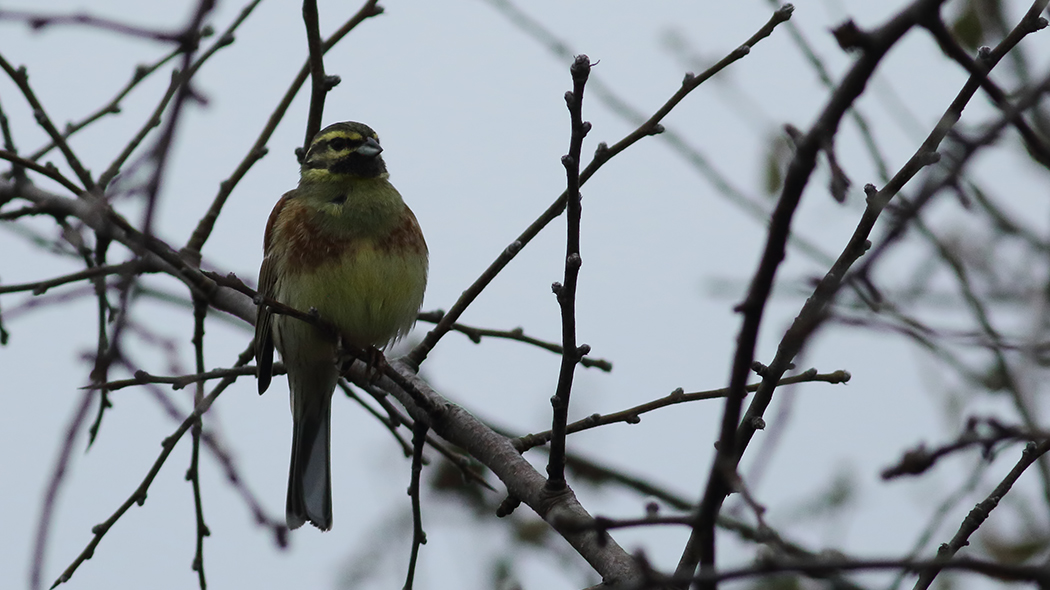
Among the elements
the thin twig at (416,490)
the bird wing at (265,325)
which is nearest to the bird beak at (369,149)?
the bird wing at (265,325)

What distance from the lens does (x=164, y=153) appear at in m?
1.74

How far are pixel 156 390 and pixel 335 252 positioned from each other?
1.58m

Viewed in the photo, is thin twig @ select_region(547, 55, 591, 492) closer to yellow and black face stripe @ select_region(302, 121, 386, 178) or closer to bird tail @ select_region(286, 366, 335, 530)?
bird tail @ select_region(286, 366, 335, 530)

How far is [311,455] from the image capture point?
6469 mm

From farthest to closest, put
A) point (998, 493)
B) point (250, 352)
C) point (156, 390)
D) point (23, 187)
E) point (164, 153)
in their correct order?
point (250, 352) < point (23, 187) < point (156, 390) < point (998, 493) < point (164, 153)

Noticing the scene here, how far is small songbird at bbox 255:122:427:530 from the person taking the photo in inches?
234

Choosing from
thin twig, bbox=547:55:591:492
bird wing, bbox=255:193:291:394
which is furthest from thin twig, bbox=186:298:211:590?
thin twig, bbox=547:55:591:492

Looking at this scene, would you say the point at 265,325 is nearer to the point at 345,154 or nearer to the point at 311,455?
the point at 311,455

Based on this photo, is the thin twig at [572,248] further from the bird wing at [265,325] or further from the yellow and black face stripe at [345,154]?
the yellow and black face stripe at [345,154]

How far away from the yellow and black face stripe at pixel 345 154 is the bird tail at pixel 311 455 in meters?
1.21

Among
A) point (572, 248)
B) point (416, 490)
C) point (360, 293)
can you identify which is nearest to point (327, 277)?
point (360, 293)

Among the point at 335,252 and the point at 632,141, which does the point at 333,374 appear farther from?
the point at 632,141

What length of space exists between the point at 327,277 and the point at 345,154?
38.6 inches

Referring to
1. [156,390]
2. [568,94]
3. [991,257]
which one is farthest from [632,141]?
[991,257]
